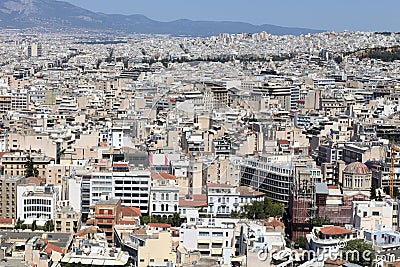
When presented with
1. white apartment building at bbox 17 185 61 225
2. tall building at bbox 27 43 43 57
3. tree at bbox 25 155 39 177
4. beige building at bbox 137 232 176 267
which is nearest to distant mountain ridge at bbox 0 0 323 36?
tall building at bbox 27 43 43 57

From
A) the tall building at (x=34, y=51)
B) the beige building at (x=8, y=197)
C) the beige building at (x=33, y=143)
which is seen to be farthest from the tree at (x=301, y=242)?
the tall building at (x=34, y=51)

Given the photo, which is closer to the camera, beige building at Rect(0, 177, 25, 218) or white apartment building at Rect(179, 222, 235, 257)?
white apartment building at Rect(179, 222, 235, 257)

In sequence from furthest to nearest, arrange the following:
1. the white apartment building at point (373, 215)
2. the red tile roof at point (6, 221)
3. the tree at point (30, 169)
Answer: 1. the tree at point (30, 169)
2. the red tile roof at point (6, 221)
3. the white apartment building at point (373, 215)

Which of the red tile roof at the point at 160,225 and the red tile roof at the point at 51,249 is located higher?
the red tile roof at the point at 160,225

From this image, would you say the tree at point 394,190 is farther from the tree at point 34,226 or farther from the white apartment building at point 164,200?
the tree at point 34,226

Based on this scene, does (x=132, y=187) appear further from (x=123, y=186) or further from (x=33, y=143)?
(x=33, y=143)

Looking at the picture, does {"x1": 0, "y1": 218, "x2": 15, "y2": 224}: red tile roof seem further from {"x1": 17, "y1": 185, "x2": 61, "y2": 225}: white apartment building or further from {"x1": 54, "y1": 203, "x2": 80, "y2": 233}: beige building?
{"x1": 54, "y1": 203, "x2": 80, "y2": 233}: beige building

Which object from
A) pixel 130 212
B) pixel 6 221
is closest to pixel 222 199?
pixel 130 212

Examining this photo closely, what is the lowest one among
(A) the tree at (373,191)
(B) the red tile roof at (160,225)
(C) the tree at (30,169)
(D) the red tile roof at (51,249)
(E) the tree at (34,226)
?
(E) the tree at (34,226)
